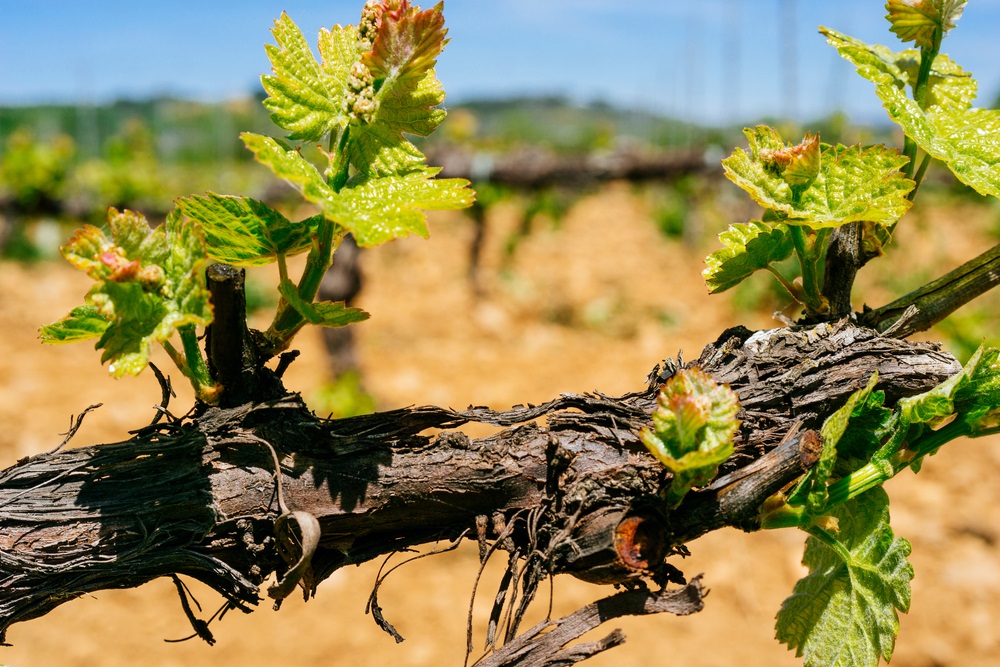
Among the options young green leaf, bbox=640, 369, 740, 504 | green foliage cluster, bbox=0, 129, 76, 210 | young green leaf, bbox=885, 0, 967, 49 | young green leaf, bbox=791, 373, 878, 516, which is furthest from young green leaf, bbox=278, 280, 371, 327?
green foliage cluster, bbox=0, 129, 76, 210

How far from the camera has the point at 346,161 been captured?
0.91m

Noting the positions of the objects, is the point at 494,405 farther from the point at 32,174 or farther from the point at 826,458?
the point at 32,174

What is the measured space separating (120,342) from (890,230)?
1.02 m

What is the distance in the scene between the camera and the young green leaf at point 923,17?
3.43ft

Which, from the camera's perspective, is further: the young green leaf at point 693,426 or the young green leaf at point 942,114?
A: the young green leaf at point 942,114

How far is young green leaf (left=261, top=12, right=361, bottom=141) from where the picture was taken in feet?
2.91

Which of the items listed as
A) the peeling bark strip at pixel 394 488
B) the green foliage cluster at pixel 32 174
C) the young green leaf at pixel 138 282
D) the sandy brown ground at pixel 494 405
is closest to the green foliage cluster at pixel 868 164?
the peeling bark strip at pixel 394 488

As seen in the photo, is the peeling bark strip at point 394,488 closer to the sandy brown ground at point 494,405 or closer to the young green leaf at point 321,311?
the young green leaf at point 321,311

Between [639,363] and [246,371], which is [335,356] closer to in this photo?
[639,363]

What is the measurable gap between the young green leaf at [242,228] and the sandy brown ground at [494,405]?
3.36 metres

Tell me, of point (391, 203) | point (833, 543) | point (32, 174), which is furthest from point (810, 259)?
point (32, 174)

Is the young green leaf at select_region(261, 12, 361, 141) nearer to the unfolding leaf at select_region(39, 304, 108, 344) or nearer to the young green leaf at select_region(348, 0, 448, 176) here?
the young green leaf at select_region(348, 0, 448, 176)

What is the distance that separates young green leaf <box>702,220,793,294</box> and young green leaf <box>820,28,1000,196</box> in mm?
205

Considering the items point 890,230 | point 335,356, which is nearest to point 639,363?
point 335,356
